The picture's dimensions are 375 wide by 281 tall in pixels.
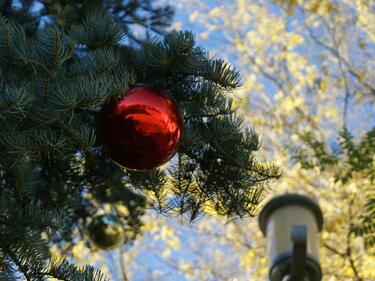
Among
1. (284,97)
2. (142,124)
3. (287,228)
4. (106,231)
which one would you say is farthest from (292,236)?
(284,97)

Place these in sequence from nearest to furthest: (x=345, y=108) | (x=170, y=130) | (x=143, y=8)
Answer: (x=170, y=130) → (x=143, y=8) → (x=345, y=108)

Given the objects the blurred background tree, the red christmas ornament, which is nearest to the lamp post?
the red christmas ornament

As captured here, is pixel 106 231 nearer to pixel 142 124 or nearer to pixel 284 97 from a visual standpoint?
pixel 142 124

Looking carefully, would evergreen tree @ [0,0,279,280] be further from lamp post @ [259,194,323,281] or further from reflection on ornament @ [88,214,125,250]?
lamp post @ [259,194,323,281]

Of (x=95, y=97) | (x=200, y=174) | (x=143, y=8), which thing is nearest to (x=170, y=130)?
(x=95, y=97)

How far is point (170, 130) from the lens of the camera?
62.8 inches

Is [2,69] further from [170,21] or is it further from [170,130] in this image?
[170,21]

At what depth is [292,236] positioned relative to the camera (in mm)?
1220

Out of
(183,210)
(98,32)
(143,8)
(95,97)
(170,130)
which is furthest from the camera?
(143,8)

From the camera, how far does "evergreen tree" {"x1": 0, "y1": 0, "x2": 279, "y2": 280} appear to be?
4.82ft

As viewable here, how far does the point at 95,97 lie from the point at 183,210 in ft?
2.03

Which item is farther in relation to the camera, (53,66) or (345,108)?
(345,108)

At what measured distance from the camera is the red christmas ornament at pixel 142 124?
1.58 metres

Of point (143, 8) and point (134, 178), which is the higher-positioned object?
point (143, 8)
